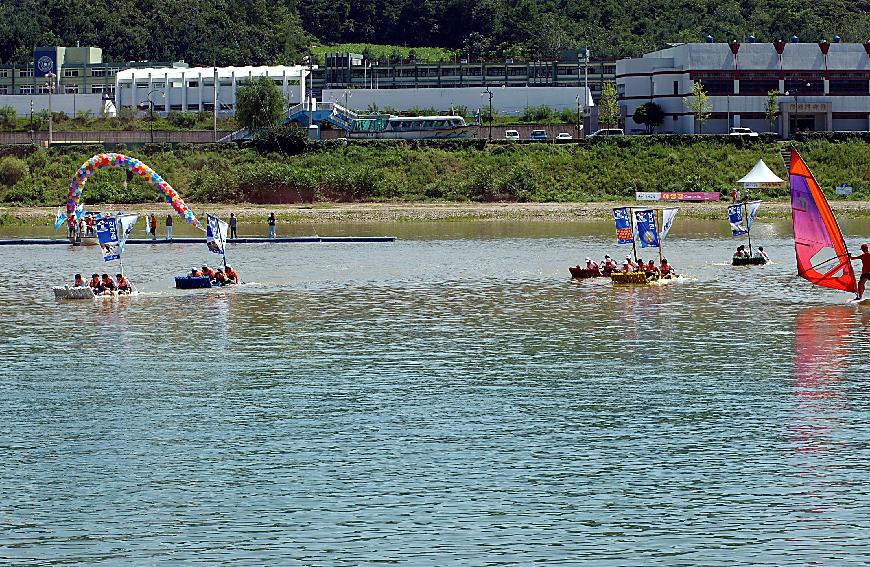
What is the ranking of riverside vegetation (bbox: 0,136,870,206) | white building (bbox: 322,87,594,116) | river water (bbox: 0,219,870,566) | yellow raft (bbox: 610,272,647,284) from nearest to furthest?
1. river water (bbox: 0,219,870,566)
2. yellow raft (bbox: 610,272,647,284)
3. riverside vegetation (bbox: 0,136,870,206)
4. white building (bbox: 322,87,594,116)

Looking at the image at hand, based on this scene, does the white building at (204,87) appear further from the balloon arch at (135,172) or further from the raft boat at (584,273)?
the raft boat at (584,273)

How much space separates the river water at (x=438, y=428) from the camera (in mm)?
26344

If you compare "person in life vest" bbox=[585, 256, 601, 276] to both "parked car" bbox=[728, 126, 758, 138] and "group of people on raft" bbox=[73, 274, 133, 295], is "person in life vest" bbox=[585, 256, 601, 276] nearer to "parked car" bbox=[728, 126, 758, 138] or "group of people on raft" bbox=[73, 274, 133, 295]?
"group of people on raft" bbox=[73, 274, 133, 295]

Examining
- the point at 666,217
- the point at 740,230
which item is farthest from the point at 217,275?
the point at 740,230

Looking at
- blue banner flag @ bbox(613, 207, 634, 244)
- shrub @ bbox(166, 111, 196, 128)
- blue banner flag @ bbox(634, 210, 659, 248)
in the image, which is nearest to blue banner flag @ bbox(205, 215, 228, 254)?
blue banner flag @ bbox(613, 207, 634, 244)

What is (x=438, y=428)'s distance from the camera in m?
35.1

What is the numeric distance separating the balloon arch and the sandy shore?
917 inches

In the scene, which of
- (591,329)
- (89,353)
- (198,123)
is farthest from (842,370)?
(198,123)

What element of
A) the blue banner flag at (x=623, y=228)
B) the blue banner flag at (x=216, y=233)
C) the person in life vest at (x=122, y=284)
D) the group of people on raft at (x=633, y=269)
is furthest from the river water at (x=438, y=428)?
the blue banner flag at (x=623, y=228)

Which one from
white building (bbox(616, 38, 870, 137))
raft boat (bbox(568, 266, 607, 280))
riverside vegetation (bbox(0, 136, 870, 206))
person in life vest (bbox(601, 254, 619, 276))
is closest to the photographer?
person in life vest (bbox(601, 254, 619, 276))

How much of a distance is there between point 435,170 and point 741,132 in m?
36.6

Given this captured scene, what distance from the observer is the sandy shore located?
387 ft

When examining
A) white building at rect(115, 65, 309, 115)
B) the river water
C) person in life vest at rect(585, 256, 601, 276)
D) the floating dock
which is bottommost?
the river water

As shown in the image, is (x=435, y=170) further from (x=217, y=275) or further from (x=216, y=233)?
(x=216, y=233)
